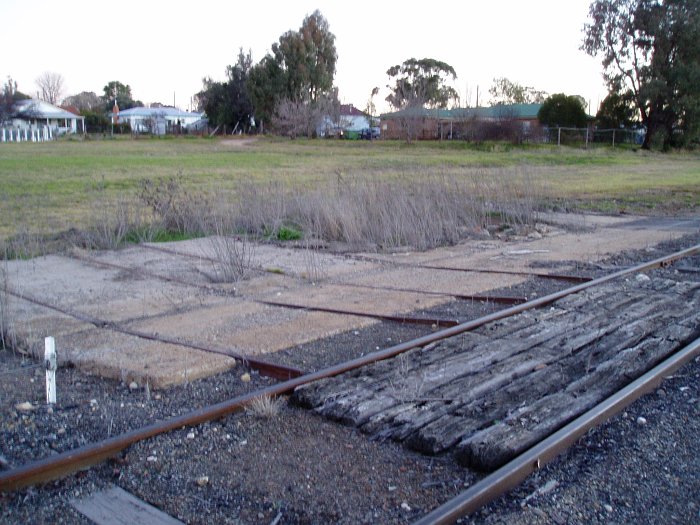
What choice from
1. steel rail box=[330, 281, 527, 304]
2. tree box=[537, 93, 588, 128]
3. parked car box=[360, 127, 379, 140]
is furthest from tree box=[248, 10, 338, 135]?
steel rail box=[330, 281, 527, 304]

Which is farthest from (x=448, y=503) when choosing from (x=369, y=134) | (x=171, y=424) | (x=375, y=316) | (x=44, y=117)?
(x=44, y=117)

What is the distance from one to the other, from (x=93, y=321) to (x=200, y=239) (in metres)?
5.90

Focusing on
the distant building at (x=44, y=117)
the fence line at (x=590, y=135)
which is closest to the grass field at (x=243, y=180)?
the fence line at (x=590, y=135)

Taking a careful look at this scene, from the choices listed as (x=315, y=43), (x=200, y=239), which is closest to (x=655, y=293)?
(x=200, y=239)

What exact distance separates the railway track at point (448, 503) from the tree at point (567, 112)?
65730 millimetres

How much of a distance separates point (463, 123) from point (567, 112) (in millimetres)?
9379

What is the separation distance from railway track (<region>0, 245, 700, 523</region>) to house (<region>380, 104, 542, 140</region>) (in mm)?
A: 59383

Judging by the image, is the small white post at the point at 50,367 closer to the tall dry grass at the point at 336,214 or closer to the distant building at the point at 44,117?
the tall dry grass at the point at 336,214

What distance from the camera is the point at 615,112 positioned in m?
66.7

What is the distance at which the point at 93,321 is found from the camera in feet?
26.1

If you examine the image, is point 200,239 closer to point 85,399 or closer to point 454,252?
point 454,252

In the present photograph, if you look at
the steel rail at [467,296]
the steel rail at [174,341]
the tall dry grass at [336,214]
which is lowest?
the steel rail at [174,341]

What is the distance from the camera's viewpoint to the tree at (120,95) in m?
A: 142

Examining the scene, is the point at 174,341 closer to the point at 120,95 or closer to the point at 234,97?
the point at 234,97
